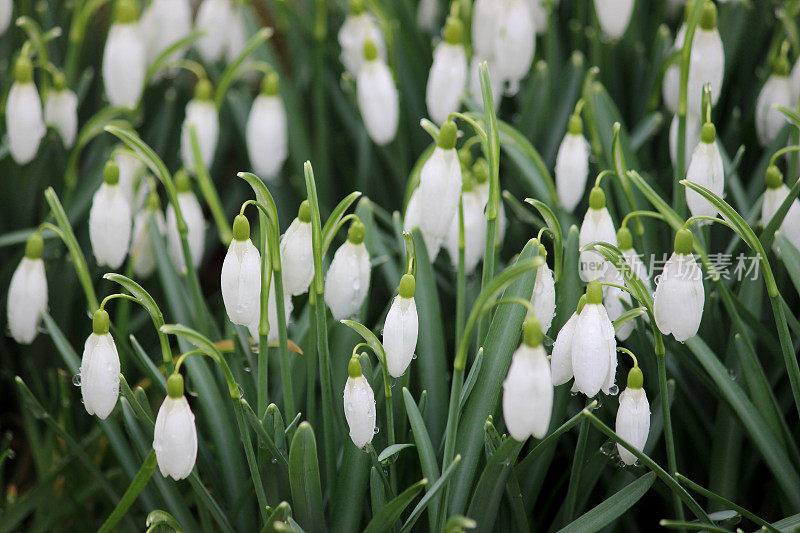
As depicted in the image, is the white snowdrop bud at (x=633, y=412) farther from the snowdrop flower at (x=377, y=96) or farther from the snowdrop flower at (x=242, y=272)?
the snowdrop flower at (x=377, y=96)

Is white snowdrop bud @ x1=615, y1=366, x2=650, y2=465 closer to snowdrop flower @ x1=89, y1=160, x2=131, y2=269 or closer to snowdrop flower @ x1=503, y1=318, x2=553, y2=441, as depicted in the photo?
snowdrop flower @ x1=503, y1=318, x2=553, y2=441

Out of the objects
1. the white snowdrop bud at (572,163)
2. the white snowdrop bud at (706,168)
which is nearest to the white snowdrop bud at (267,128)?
the white snowdrop bud at (572,163)

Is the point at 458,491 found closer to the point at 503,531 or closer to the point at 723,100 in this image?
the point at 503,531

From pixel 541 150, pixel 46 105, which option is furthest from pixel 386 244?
pixel 46 105

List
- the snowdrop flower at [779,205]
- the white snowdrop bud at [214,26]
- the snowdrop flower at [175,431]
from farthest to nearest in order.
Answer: the white snowdrop bud at [214,26]
the snowdrop flower at [779,205]
the snowdrop flower at [175,431]

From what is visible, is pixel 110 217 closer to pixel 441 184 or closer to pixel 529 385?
pixel 441 184

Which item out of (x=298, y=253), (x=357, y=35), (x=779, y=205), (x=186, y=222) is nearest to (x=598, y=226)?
(x=779, y=205)

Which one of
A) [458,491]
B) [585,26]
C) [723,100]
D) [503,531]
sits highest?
[585,26]
